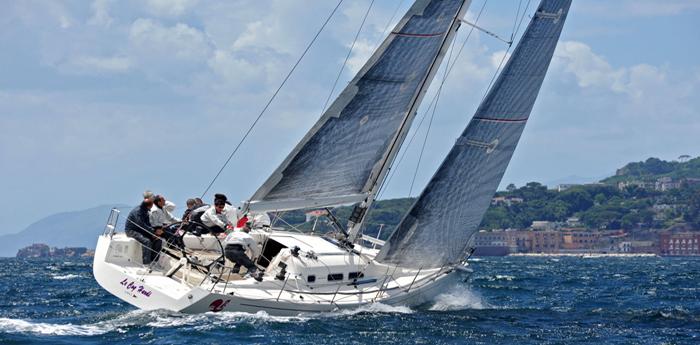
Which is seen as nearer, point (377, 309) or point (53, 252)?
point (377, 309)

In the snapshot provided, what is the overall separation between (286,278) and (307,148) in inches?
86.4

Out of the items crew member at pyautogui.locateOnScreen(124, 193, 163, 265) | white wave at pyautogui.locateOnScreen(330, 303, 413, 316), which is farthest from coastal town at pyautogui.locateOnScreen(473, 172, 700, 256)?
crew member at pyautogui.locateOnScreen(124, 193, 163, 265)

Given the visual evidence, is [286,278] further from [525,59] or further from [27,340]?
[525,59]

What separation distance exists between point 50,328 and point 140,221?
2354 millimetres

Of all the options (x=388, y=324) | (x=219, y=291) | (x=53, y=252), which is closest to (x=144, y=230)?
(x=219, y=291)

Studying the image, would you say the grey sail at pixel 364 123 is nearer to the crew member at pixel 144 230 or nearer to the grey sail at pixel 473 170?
the grey sail at pixel 473 170

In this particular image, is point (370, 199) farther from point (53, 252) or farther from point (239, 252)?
point (53, 252)

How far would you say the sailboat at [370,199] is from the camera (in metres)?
15.8

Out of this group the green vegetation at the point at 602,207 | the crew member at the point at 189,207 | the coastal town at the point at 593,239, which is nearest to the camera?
the crew member at the point at 189,207

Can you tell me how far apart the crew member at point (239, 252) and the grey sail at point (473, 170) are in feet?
8.78

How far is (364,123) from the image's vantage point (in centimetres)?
1738

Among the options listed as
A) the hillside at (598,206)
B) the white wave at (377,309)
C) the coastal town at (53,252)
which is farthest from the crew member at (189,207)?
the coastal town at (53,252)

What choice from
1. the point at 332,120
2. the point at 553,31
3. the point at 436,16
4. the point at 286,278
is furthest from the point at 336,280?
the point at 553,31

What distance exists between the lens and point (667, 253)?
12444 centimetres
